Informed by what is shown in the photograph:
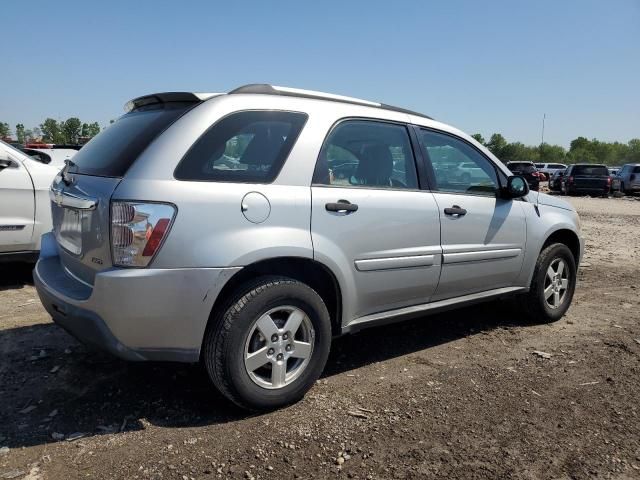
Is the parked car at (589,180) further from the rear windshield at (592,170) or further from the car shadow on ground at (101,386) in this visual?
the car shadow on ground at (101,386)

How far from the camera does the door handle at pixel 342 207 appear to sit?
3.22 m

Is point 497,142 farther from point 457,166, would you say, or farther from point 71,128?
point 457,166

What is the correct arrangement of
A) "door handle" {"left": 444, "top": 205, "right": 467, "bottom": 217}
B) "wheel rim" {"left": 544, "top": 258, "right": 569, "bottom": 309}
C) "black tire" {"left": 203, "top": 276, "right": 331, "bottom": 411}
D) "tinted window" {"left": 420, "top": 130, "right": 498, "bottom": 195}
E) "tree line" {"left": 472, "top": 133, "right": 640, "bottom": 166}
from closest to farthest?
1. "black tire" {"left": 203, "top": 276, "right": 331, "bottom": 411}
2. "door handle" {"left": 444, "top": 205, "right": 467, "bottom": 217}
3. "tinted window" {"left": 420, "top": 130, "right": 498, "bottom": 195}
4. "wheel rim" {"left": 544, "top": 258, "right": 569, "bottom": 309}
5. "tree line" {"left": 472, "top": 133, "right": 640, "bottom": 166}

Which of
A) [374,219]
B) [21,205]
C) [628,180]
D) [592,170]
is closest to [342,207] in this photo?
[374,219]

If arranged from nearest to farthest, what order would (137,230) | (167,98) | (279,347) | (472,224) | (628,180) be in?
(137,230) < (279,347) < (167,98) < (472,224) < (628,180)

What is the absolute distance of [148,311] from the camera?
2709 mm

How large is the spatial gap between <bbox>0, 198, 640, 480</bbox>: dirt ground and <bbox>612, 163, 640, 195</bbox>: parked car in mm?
26608

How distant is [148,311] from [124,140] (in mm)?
1068

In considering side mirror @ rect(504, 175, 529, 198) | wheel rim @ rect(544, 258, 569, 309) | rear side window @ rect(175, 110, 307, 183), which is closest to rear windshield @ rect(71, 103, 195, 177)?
rear side window @ rect(175, 110, 307, 183)

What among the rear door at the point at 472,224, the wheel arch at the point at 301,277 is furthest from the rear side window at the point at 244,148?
the rear door at the point at 472,224

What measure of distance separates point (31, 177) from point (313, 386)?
391 centimetres

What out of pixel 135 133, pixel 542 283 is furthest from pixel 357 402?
pixel 542 283

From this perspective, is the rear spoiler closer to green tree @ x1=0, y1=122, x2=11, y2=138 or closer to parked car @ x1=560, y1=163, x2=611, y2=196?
parked car @ x1=560, y1=163, x2=611, y2=196

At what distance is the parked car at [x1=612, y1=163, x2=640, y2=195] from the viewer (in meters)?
27.4
